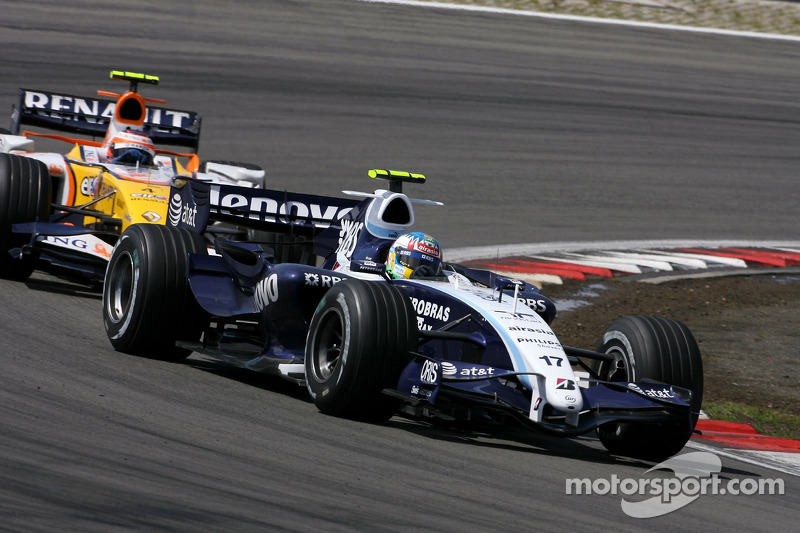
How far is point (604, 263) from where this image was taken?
1611cm

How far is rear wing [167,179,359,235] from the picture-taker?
32.7 ft

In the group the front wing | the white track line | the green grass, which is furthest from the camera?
the white track line

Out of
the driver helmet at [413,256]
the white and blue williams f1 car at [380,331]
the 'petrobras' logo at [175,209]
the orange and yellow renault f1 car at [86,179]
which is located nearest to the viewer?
the white and blue williams f1 car at [380,331]

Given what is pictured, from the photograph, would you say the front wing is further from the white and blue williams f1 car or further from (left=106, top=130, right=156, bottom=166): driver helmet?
(left=106, top=130, right=156, bottom=166): driver helmet

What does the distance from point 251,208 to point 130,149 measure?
158 inches

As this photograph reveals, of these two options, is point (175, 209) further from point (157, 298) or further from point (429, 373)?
point (429, 373)

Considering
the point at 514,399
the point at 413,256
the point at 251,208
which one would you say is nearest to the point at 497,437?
the point at 514,399

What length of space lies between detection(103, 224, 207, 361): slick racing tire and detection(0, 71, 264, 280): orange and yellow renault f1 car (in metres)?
0.97

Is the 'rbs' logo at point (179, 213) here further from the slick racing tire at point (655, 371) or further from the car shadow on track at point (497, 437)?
the slick racing tire at point (655, 371)

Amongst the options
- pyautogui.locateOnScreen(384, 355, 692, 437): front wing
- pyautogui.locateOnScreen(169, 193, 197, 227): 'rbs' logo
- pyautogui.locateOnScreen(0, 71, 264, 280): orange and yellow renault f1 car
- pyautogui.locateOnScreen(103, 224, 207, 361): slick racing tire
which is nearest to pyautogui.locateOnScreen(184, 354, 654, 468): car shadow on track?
pyautogui.locateOnScreen(384, 355, 692, 437): front wing

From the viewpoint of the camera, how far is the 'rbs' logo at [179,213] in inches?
393

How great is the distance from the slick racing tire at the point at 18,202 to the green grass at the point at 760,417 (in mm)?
6194

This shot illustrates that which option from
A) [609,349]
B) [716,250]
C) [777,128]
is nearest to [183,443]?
[609,349]

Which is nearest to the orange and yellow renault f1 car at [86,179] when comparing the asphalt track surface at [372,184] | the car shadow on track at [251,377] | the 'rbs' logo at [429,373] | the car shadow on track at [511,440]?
the asphalt track surface at [372,184]
